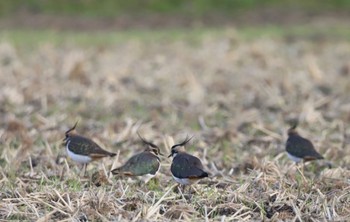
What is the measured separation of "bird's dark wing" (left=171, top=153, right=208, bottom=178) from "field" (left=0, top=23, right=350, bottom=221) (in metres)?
0.23

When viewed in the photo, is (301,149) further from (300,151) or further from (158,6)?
(158,6)

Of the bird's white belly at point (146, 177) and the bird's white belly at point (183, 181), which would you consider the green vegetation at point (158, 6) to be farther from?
the bird's white belly at point (183, 181)

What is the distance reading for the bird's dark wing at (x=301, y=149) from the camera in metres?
9.91

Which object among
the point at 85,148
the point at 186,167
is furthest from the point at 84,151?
the point at 186,167

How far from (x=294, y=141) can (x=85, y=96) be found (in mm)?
6187

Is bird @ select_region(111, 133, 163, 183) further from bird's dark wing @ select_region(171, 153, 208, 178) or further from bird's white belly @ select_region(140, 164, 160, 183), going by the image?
bird's dark wing @ select_region(171, 153, 208, 178)

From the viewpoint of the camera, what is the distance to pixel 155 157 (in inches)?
360

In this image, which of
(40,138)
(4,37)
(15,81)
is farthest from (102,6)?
(40,138)

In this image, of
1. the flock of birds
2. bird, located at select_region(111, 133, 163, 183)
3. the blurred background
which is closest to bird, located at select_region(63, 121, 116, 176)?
the flock of birds

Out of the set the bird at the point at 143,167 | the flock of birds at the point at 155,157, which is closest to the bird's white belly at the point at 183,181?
the flock of birds at the point at 155,157

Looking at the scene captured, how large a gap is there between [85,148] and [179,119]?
4554 mm

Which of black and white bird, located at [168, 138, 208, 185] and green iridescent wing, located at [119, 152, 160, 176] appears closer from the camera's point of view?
black and white bird, located at [168, 138, 208, 185]

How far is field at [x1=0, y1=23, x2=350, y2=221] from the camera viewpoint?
809 cm

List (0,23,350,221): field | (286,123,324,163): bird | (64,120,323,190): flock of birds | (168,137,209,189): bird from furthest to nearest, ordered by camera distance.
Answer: (286,123,324,163): bird → (64,120,323,190): flock of birds → (168,137,209,189): bird → (0,23,350,221): field
